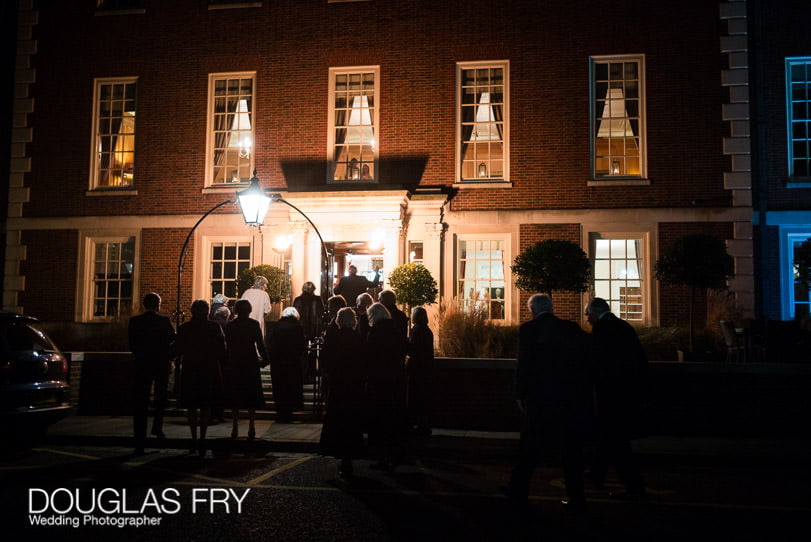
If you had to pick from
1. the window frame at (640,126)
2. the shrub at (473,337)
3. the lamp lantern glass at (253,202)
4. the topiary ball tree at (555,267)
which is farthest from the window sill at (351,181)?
the window frame at (640,126)

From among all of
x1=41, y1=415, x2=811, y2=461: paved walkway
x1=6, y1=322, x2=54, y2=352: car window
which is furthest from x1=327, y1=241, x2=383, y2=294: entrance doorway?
x1=6, y1=322, x2=54, y2=352: car window

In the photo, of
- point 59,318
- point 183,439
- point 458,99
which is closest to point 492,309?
point 458,99

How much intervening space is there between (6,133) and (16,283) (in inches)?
191

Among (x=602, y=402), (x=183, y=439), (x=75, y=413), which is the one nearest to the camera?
(x=602, y=402)

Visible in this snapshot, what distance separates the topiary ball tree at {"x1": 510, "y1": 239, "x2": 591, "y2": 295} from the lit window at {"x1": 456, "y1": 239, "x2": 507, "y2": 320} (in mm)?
2537

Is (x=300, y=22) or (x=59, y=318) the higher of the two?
(x=300, y=22)

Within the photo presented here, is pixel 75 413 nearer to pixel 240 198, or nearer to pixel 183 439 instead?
pixel 183 439

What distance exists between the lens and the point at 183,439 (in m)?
8.62

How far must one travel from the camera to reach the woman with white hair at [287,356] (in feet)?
31.7

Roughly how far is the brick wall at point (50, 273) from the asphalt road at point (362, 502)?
9.11m

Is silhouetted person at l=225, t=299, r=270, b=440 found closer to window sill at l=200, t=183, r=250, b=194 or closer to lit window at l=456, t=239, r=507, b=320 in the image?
lit window at l=456, t=239, r=507, b=320

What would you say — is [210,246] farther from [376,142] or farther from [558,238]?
[558,238]

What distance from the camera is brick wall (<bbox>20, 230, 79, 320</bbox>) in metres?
15.9

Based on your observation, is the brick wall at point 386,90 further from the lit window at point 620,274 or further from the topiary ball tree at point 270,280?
the topiary ball tree at point 270,280
